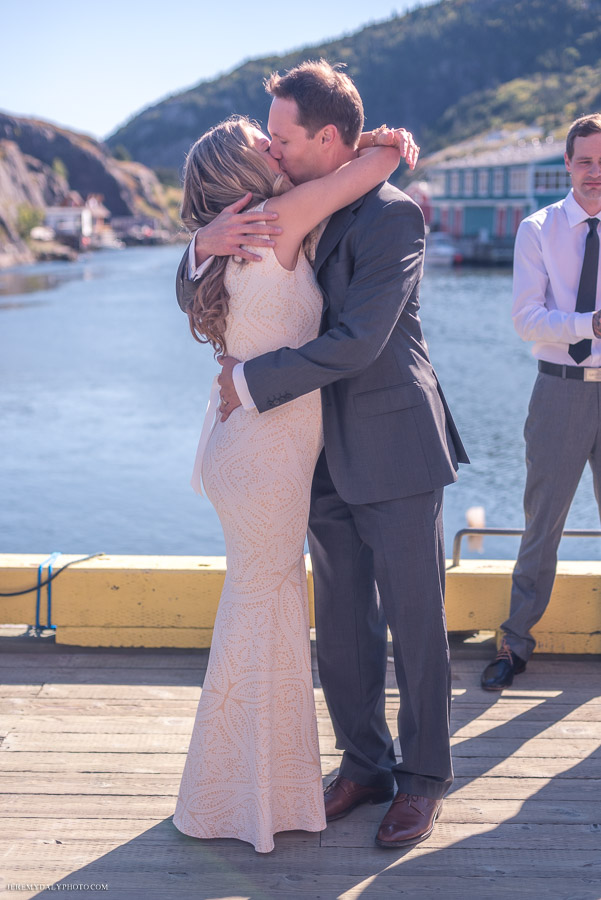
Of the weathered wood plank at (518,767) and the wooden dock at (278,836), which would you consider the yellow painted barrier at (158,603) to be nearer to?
the wooden dock at (278,836)

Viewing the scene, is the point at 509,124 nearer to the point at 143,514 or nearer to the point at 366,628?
the point at 143,514

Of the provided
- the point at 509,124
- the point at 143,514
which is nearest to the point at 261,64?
the point at 509,124

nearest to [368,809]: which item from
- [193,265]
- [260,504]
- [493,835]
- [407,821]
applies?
[407,821]

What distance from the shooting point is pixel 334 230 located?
79.4 inches

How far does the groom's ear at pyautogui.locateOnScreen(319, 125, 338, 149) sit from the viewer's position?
1.99 m

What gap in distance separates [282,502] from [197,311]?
455 millimetres

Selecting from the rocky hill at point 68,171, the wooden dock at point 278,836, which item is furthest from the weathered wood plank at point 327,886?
the rocky hill at point 68,171

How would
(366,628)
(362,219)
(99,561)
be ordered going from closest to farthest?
(362,219) → (366,628) → (99,561)

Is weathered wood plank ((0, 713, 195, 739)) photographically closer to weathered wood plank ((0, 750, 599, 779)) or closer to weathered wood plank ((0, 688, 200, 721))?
weathered wood plank ((0, 688, 200, 721))

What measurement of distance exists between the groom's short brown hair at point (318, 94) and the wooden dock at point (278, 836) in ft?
5.18

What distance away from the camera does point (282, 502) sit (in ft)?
6.89

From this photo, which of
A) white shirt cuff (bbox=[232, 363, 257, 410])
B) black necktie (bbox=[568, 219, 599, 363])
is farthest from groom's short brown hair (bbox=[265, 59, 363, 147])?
black necktie (bbox=[568, 219, 599, 363])

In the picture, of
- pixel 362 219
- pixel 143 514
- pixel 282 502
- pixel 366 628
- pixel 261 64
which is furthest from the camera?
pixel 261 64

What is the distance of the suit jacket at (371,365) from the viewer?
1.95 m
